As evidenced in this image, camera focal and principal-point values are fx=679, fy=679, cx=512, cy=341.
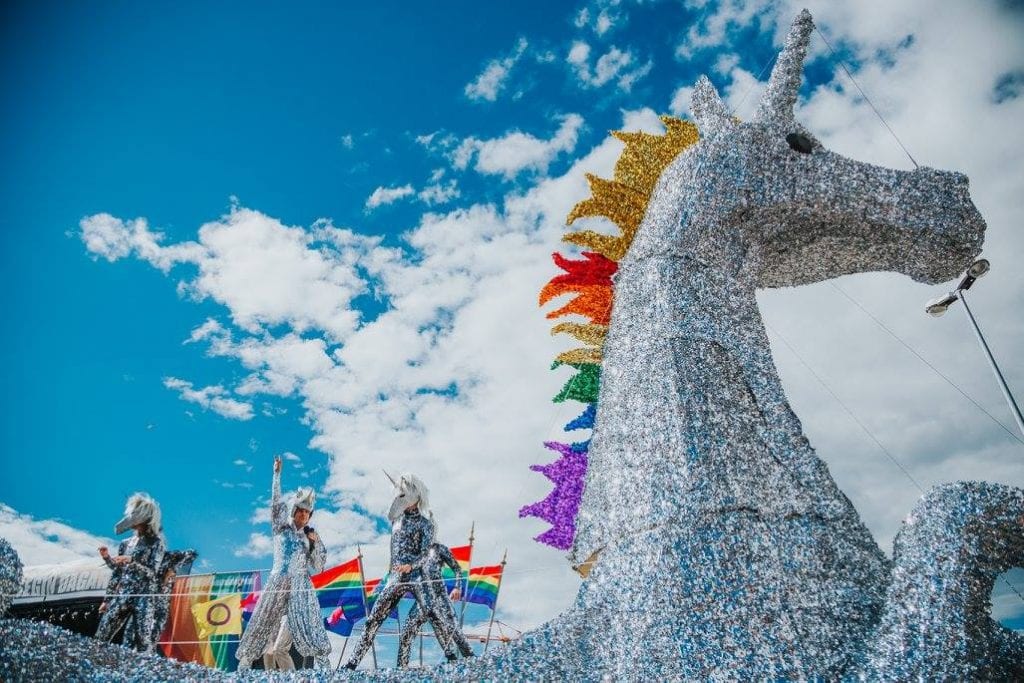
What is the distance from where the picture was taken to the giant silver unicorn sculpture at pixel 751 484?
199 centimetres

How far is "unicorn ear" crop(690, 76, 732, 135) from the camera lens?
10.8ft

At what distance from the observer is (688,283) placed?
2.82m

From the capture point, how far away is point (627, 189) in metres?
3.43

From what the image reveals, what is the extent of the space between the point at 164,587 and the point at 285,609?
1031 millimetres

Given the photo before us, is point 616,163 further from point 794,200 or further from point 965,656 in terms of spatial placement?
point 965,656

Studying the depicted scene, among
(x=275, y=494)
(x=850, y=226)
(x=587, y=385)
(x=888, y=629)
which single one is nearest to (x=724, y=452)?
(x=888, y=629)

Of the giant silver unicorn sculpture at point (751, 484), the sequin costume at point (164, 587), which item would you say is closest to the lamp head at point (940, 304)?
the giant silver unicorn sculpture at point (751, 484)

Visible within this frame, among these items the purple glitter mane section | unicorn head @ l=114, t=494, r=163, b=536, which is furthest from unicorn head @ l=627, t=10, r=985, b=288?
unicorn head @ l=114, t=494, r=163, b=536

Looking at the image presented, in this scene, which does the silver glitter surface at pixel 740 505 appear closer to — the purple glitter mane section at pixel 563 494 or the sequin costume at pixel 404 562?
the purple glitter mane section at pixel 563 494

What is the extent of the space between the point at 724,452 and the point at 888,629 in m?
0.70

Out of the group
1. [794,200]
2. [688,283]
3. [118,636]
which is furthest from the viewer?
[118,636]

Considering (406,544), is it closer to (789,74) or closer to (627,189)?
(627,189)

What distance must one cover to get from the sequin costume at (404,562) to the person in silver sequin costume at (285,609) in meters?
1.55

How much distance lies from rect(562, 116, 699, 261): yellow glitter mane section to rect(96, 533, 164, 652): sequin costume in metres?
3.43
